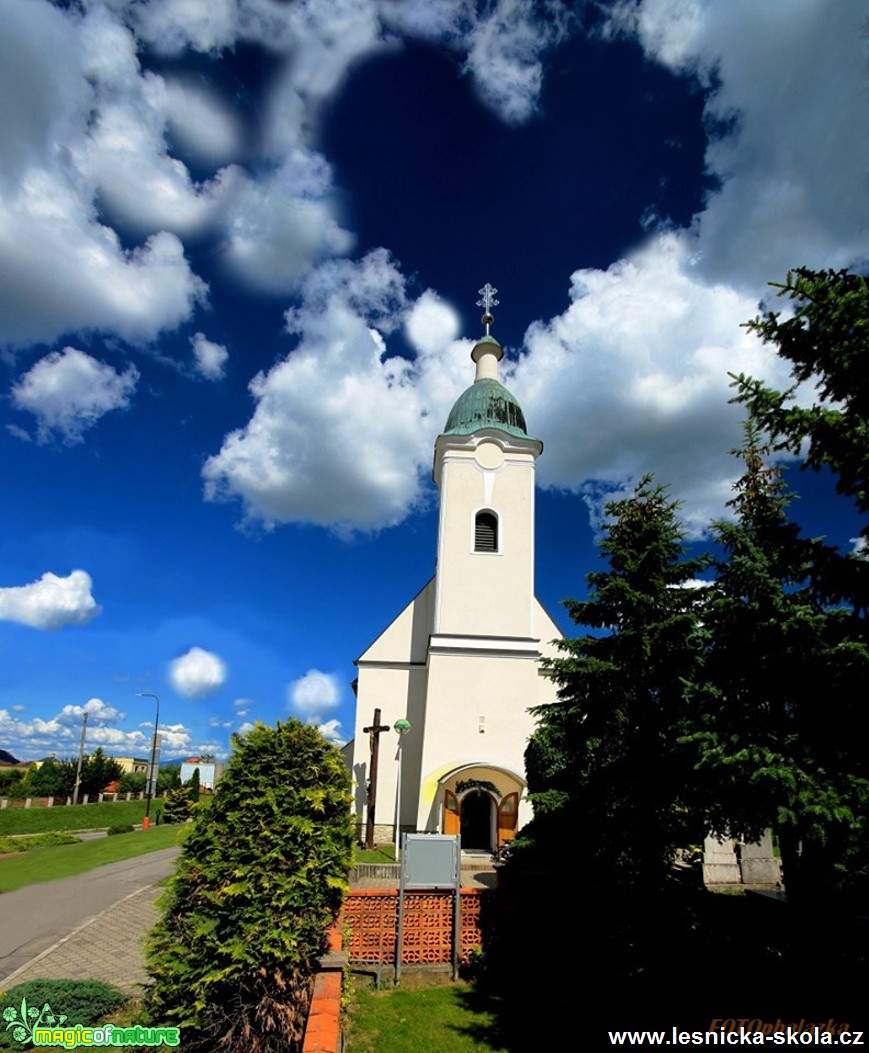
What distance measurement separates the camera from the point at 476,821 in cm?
2016

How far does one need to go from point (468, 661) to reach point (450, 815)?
4.83 m

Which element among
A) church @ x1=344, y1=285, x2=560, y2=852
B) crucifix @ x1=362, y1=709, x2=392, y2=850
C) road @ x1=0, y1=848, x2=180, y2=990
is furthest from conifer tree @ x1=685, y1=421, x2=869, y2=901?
crucifix @ x1=362, y1=709, x2=392, y2=850

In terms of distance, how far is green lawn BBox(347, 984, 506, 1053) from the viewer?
6.77 meters

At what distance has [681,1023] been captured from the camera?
662 centimetres

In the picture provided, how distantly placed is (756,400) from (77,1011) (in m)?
9.90

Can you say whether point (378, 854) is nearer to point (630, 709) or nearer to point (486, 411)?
point (630, 709)

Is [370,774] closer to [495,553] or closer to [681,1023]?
[495,553]

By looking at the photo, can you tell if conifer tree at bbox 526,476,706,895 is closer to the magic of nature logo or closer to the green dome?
the magic of nature logo

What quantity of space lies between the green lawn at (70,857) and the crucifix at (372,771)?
19.8 feet

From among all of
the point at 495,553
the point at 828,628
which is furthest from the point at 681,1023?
the point at 495,553

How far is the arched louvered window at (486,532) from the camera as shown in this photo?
23.0 metres

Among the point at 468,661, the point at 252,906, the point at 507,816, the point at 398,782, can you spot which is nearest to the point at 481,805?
the point at 507,816

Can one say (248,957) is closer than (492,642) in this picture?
Yes

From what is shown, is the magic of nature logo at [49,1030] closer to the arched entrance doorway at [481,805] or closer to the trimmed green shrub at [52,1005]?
the trimmed green shrub at [52,1005]
